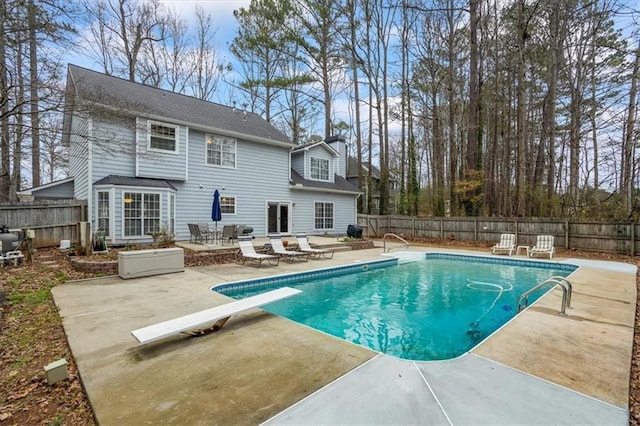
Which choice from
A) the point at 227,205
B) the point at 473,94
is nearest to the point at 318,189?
the point at 227,205

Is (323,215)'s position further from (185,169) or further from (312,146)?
(185,169)

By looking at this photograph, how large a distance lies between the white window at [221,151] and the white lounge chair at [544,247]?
42.4 ft

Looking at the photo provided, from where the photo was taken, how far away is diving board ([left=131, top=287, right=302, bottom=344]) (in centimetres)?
344

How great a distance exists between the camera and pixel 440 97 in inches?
819

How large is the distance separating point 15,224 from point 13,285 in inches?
183

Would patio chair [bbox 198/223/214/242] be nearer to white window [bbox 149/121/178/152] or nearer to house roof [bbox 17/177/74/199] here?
white window [bbox 149/121/178/152]

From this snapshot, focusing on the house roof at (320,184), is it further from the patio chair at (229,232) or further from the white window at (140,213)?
the white window at (140,213)

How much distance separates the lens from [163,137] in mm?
11852

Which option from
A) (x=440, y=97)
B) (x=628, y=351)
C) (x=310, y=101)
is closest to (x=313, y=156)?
(x=310, y=101)

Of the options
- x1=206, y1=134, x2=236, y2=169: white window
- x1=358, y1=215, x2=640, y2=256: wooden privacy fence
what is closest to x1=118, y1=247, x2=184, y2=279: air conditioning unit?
x1=206, y1=134, x2=236, y2=169: white window

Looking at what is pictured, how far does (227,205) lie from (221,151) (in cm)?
241

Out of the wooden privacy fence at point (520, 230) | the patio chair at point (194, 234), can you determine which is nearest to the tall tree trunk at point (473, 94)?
the wooden privacy fence at point (520, 230)

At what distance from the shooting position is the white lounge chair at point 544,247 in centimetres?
1164

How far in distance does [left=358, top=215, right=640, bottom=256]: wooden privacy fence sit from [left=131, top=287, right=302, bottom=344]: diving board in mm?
13524
